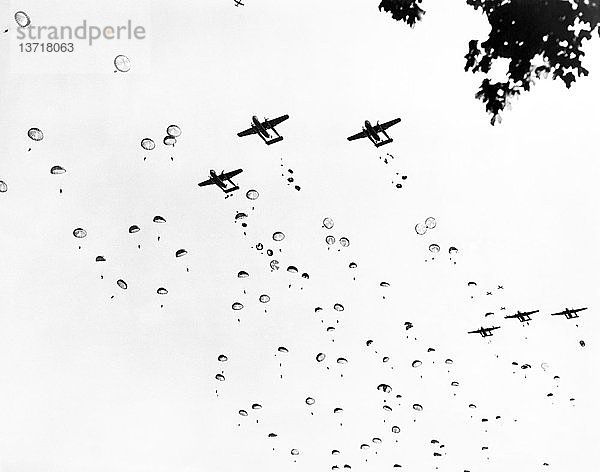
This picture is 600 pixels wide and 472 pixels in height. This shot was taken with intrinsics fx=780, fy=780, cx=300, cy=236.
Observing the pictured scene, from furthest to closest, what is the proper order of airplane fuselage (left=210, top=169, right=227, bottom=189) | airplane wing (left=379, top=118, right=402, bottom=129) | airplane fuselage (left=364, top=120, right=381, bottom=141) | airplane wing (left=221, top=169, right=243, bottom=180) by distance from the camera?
airplane wing (left=221, top=169, right=243, bottom=180), airplane fuselage (left=210, top=169, right=227, bottom=189), airplane wing (left=379, top=118, right=402, bottom=129), airplane fuselage (left=364, top=120, right=381, bottom=141)

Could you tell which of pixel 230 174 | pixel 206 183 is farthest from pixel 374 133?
pixel 206 183

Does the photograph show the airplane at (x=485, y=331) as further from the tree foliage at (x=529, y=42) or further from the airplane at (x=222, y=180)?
the tree foliage at (x=529, y=42)

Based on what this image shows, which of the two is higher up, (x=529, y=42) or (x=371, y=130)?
(x=371, y=130)

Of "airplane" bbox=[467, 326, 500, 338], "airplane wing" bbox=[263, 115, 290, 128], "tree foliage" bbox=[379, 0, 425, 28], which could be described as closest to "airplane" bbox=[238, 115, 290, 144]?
"airplane wing" bbox=[263, 115, 290, 128]

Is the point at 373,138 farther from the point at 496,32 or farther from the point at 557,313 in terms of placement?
the point at 496,32

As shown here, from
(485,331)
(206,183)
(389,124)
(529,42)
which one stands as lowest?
(529,42)

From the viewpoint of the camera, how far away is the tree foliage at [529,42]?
675 centimetres

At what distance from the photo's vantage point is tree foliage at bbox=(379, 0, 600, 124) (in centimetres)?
675

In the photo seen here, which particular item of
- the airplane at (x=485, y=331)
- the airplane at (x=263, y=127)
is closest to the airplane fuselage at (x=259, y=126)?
the airplane at (x=263, y=127)

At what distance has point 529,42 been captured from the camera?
684cm

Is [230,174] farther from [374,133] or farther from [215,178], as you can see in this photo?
[374,133]

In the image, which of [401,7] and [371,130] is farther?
[371,130]

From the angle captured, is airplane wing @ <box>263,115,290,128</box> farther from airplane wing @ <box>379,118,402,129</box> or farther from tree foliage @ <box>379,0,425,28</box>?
tree foliage @ <box>379,0,425,28</box>

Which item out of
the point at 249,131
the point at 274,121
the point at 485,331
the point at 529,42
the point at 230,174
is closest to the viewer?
the point at 529,42
